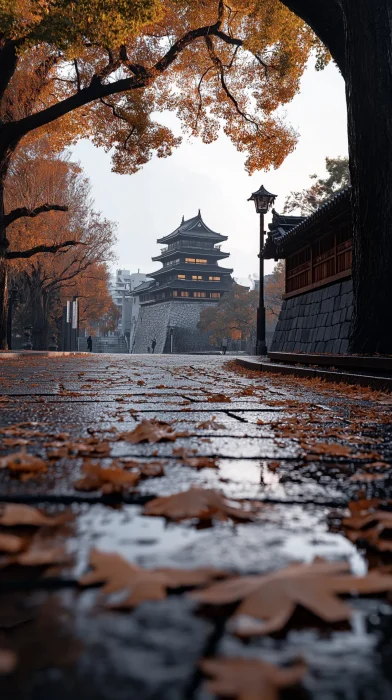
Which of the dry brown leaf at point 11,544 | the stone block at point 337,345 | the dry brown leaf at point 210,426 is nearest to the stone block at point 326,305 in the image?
the stone block at point 337,345

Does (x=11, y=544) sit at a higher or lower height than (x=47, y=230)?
lower

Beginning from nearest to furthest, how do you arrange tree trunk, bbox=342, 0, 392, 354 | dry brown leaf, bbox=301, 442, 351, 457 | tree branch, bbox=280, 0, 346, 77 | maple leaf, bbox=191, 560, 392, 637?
maple leaf, bbox=191, 560, 392, 637 → dry brown leaf, bbox=301, 442, 351, 457 → tree trunk, bbox=342, 0, 392, 354 → tree branch, bbox=280, 0, 346, 77

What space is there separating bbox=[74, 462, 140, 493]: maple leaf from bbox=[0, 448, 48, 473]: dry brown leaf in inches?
6.7

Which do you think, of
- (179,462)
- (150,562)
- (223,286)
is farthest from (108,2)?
(223,286)

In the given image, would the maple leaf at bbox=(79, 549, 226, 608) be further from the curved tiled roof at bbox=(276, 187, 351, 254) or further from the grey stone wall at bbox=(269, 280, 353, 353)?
the grey stone wall at bbox=(269, 280, 353, 353)

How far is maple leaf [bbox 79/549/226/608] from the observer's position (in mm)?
759

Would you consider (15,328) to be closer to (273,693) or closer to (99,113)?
(99,113)

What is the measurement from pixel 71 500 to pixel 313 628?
694mm

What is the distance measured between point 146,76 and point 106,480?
41.5ft

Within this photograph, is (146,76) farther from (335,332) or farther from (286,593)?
(286,593)

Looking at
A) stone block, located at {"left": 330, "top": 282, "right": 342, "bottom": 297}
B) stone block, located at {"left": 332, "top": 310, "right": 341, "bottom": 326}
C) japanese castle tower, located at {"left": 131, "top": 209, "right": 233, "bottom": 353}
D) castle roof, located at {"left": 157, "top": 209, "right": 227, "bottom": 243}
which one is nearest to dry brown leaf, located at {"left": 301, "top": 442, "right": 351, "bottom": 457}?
stone block, located at {"left": 332, "top": 310, "right": 341, "bottom": 326}

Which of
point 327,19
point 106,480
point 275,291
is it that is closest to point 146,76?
point 327,19

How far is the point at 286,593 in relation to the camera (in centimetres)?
74

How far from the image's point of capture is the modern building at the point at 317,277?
14.2 m
